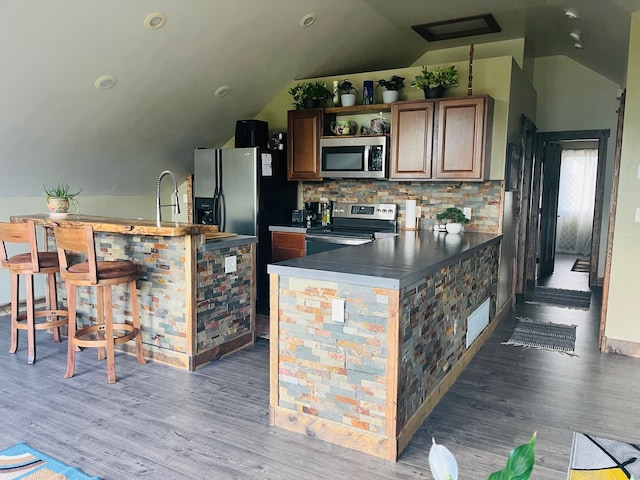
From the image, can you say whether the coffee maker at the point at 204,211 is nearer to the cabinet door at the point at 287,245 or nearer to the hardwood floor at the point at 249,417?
the cabinet door at the point at 287,245

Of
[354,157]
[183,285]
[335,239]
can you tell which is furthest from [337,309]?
[354,157]

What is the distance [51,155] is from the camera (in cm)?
439

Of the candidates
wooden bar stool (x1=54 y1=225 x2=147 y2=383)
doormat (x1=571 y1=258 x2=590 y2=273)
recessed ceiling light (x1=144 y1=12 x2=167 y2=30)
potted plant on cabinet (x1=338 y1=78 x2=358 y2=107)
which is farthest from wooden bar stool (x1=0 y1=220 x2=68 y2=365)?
doormat (x1=571 y1=258 x2=590 y2=273)

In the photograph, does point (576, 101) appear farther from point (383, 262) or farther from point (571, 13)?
point (383, 262)

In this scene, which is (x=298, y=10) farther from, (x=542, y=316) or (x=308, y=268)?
(x=542, y=316)

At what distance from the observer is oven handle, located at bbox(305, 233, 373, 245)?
177 inches

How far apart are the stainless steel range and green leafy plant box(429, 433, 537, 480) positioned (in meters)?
3.76

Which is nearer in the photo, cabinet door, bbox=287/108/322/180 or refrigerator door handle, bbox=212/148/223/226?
cabinet door, bbox=287/108/322/180

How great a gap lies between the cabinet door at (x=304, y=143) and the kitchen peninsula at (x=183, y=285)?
140 cm

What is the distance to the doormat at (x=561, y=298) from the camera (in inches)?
214

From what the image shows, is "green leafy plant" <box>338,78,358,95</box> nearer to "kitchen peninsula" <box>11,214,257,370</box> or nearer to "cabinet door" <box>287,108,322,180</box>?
"cabinet door" <box>287,108,322,180</box>

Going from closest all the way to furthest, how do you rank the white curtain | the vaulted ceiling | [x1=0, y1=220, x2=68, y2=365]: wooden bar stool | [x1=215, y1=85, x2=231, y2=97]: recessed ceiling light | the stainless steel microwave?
the vaulted ceiling < [x1=0, y1=220, x2=68, y2=365]: wooden bar stool < the stainless steel microwave < [x1=215, y1=85, x2=231, y2=97]: recessed ceiling light < the white curtain

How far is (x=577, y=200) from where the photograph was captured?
9.54 metres

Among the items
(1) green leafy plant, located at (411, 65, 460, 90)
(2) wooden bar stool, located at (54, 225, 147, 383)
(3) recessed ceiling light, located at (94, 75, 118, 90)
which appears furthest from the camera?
(1) green leafy plant, located at (411, 65, 460, 90)
